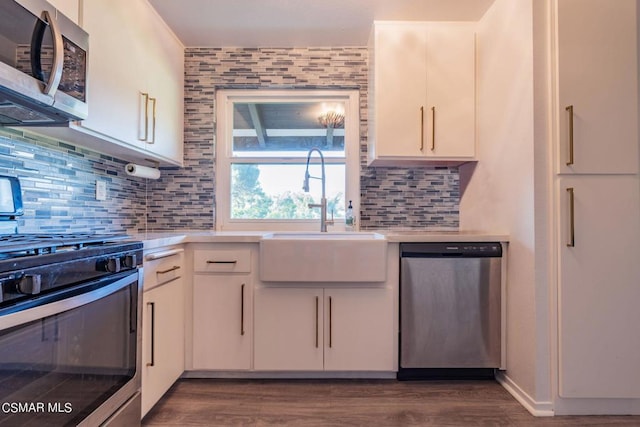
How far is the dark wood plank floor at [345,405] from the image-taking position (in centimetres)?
158

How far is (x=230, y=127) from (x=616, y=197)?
2309 millimetres

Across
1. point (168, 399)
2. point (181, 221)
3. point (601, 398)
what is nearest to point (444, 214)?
point (601, 398)

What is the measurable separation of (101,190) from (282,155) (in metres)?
1.16

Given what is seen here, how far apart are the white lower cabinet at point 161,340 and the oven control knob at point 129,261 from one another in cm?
22

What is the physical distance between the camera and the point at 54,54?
3.69ft

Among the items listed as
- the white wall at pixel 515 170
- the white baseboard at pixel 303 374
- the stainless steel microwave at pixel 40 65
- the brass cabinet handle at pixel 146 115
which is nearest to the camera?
the stainless steel microwave at pixel 40 65

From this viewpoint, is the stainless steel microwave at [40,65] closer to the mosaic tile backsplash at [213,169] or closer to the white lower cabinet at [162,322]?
the white lower cabinet at [162,322]

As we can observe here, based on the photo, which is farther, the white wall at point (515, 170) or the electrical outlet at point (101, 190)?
the electrical outlet at point (101, 190)

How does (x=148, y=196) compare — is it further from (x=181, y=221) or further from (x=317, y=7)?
(x=317, y=7)

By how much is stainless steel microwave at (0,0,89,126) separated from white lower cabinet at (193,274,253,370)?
1.08m

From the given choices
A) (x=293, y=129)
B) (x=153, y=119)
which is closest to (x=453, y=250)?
(x=293, y=129)

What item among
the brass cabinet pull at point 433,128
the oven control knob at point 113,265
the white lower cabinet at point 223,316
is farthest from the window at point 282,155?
the oven control knob at point 113,265

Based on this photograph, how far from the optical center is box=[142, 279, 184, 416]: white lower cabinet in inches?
59.2

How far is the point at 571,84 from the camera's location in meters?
1.60
